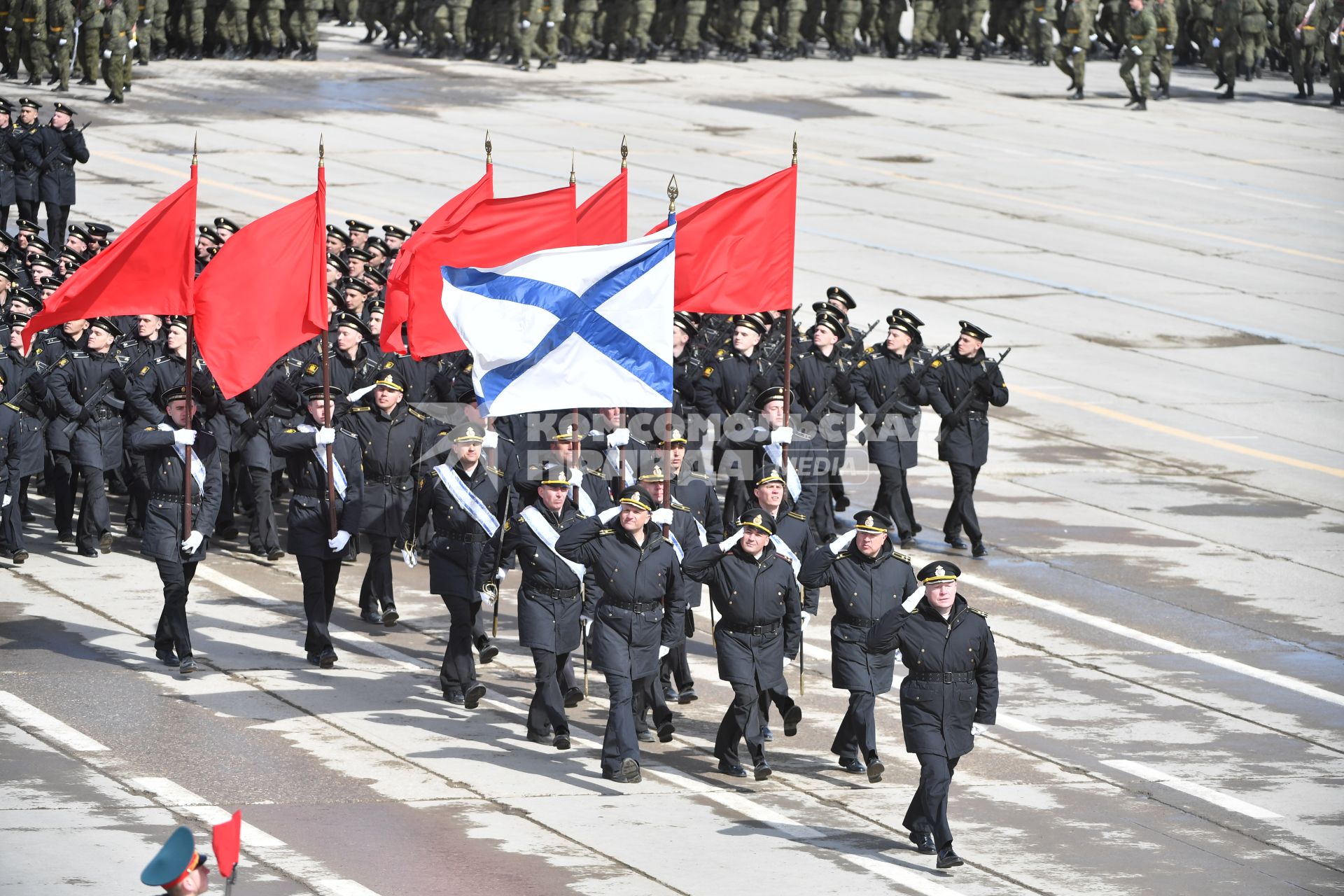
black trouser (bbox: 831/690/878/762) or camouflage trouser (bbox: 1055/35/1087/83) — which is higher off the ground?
camouflage trouser (bbox: 1055/35/1087/83)

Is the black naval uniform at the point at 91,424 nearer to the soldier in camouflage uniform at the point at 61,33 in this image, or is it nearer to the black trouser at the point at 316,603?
the black trouser at the point at 316,603

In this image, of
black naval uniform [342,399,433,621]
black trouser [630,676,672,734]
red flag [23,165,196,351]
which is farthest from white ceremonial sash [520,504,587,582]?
red flag [23,165,196,351]

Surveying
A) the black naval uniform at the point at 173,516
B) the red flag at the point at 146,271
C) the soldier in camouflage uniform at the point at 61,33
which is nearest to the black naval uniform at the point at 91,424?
the black naval uniform at the point at 173,516

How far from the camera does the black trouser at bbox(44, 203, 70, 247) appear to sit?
27.1 m

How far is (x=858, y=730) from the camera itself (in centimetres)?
1245

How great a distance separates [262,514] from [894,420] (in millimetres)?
5209

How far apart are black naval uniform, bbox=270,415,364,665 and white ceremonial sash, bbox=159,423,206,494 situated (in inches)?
24.1

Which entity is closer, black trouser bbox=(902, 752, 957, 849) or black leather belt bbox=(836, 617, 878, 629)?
black trouser bbox=(902, 752, 957, 849)

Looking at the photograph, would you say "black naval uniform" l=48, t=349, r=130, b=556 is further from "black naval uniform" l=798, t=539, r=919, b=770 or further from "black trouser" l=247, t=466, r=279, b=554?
"black naval uniform" l=798, t=539, r=919, b=770

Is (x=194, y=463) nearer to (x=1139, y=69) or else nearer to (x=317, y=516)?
(x=317, y=516)

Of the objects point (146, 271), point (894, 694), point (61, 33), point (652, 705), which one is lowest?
point (894, 694)

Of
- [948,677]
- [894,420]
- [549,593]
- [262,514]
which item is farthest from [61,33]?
[948,677]

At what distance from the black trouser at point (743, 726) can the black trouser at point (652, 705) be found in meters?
0.68

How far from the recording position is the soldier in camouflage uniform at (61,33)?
35062 mm
